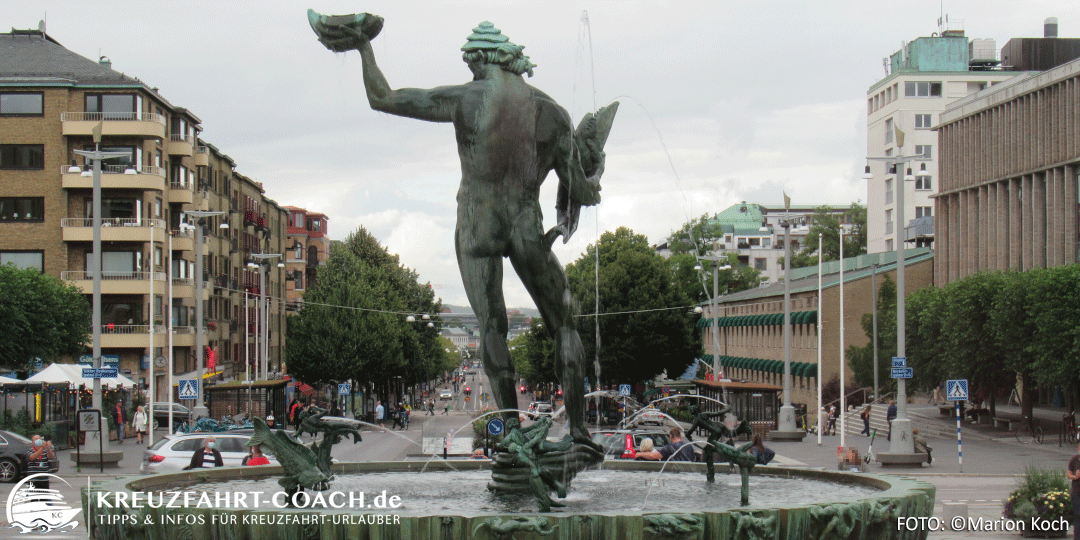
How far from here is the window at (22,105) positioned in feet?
198

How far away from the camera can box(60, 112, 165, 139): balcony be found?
5997 cm

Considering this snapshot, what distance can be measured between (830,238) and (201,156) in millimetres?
60801

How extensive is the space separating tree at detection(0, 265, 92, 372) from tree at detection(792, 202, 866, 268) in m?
69.8

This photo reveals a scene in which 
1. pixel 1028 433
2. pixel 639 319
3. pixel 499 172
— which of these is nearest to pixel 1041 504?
pixel 499 172

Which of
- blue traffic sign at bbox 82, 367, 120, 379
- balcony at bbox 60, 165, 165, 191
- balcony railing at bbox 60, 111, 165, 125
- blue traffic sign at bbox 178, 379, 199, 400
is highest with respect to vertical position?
balcony railing at bbox 60, 111, 165, 125

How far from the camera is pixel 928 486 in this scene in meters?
8.32

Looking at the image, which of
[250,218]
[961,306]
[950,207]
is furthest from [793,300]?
[250,218]

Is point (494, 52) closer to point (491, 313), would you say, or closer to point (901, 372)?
point (491, 313)

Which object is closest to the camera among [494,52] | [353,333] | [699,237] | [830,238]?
[494,52]

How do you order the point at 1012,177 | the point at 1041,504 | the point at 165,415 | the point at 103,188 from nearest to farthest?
the point at 1041,504, the point at 165,415, the point at 103,188, the point at 1012,177

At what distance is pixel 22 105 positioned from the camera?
2372 inches

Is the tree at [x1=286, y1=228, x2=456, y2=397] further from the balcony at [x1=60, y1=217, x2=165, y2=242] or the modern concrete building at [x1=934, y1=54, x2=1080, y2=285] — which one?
the modern concrete building at [x1=934, y1=54, x2=1080, y2=285]

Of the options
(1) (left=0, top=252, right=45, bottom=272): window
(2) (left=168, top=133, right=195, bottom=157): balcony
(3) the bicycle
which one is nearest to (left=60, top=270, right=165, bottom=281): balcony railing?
(1) (left=0, top=252, right=45, bottom=272): window

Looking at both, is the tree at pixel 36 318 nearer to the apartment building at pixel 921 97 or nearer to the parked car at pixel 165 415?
the parked car at pixel 165 415
